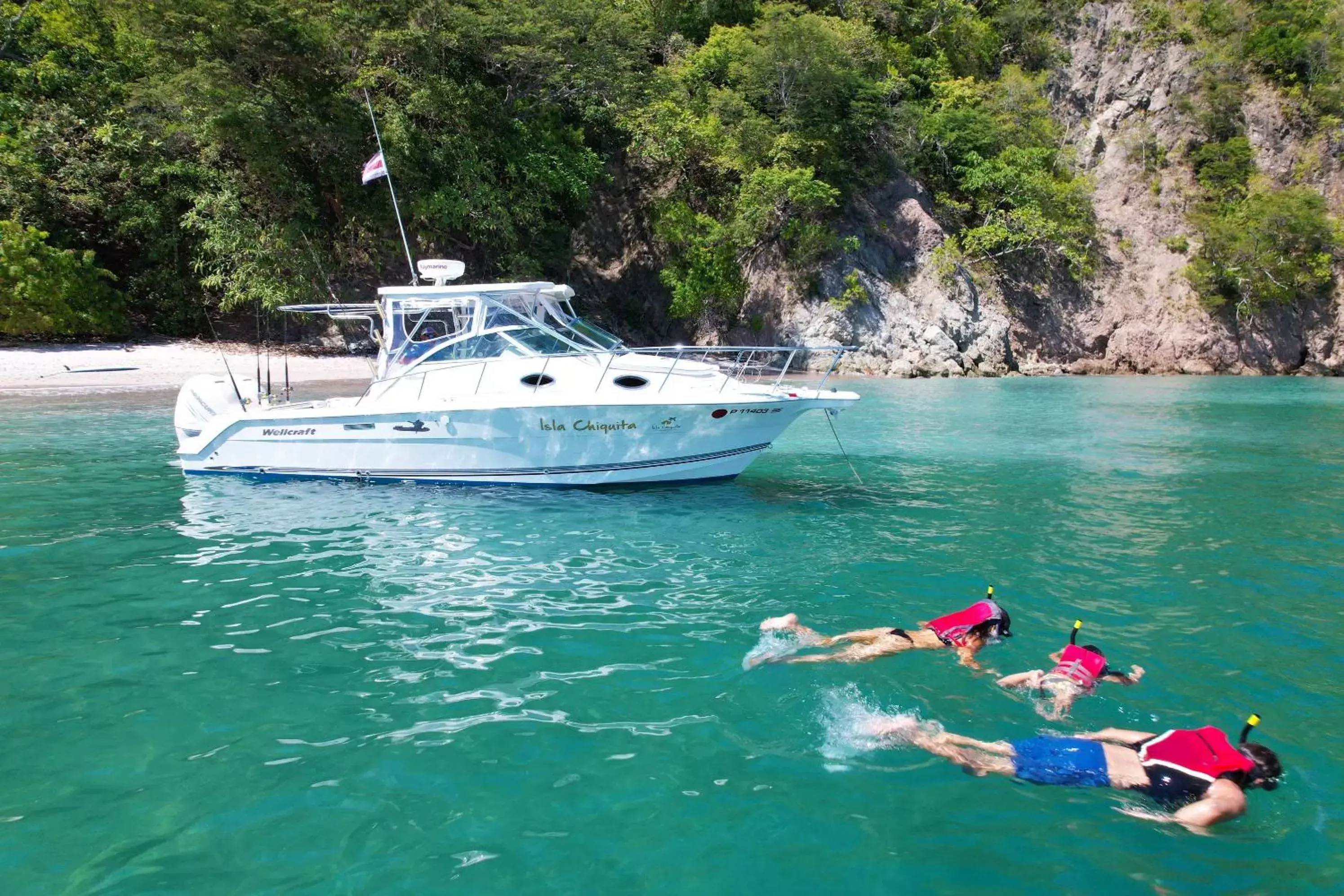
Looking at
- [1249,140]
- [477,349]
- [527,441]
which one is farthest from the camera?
[1249,140]

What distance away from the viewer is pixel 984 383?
2927 centimetres

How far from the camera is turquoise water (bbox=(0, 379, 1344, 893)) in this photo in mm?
3625

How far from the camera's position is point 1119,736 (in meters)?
4.62

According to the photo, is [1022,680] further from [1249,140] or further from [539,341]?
[1249,140]

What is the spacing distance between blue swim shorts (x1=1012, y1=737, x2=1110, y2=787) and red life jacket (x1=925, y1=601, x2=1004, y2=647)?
1.47 m

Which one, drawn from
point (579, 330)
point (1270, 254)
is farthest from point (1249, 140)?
point (579, 330)

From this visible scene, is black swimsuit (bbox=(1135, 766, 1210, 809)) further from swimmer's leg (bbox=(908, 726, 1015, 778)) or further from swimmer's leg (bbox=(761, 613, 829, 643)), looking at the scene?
swimmer's leg (bbox=(761, 613, 829, 643))

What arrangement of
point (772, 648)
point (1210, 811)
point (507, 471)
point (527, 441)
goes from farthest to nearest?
point (507, 471)
point (527, 441)
point (772, 648)
point (1210, 811)

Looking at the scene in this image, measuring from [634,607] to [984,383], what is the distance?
1023 inches

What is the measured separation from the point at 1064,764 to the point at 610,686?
2.81 meters

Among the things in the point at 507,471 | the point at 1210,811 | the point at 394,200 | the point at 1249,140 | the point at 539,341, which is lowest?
the point at 1210,811

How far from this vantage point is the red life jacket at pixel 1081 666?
16.8ft

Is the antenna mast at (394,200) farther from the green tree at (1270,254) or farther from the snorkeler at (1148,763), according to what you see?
the green tree at (1270,254)

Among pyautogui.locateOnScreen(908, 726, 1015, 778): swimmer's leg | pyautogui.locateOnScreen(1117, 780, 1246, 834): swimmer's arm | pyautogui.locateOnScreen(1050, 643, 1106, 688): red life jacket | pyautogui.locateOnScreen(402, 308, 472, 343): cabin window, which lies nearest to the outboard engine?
pyautogui.locateOnScreen(402, 308, 472, 343): cabin window
